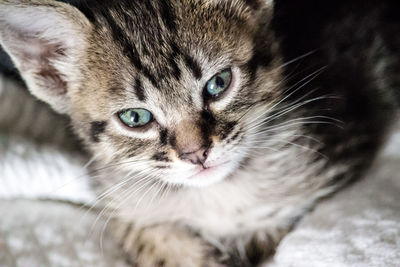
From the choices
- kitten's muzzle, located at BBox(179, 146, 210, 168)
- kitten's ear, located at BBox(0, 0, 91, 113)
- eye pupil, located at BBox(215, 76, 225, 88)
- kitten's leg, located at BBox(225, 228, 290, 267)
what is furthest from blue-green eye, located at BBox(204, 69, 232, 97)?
kitten's leg, located at BBox(225, 228, 290, 267)

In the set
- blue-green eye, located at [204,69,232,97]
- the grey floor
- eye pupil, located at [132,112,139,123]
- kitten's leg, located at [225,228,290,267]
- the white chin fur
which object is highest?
blue-green eye, located at [204,69,232,97]

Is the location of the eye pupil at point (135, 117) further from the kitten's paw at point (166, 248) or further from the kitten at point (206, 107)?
the kitten's paw at point (166, 248)

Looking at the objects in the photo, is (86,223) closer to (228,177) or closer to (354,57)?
(228,177)

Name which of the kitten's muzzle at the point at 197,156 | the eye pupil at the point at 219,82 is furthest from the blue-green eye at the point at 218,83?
the kitten's muzzle at the point at 197,156

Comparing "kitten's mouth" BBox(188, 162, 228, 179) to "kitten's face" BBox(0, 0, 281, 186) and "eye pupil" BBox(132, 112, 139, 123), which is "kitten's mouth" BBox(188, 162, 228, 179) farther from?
"eye pupil" BBox(132, 112, 139, 123)

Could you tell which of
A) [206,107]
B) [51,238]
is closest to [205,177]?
[206,107]

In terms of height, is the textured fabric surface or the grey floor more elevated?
the textured fabric surface

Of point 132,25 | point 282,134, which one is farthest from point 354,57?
point 132,25
